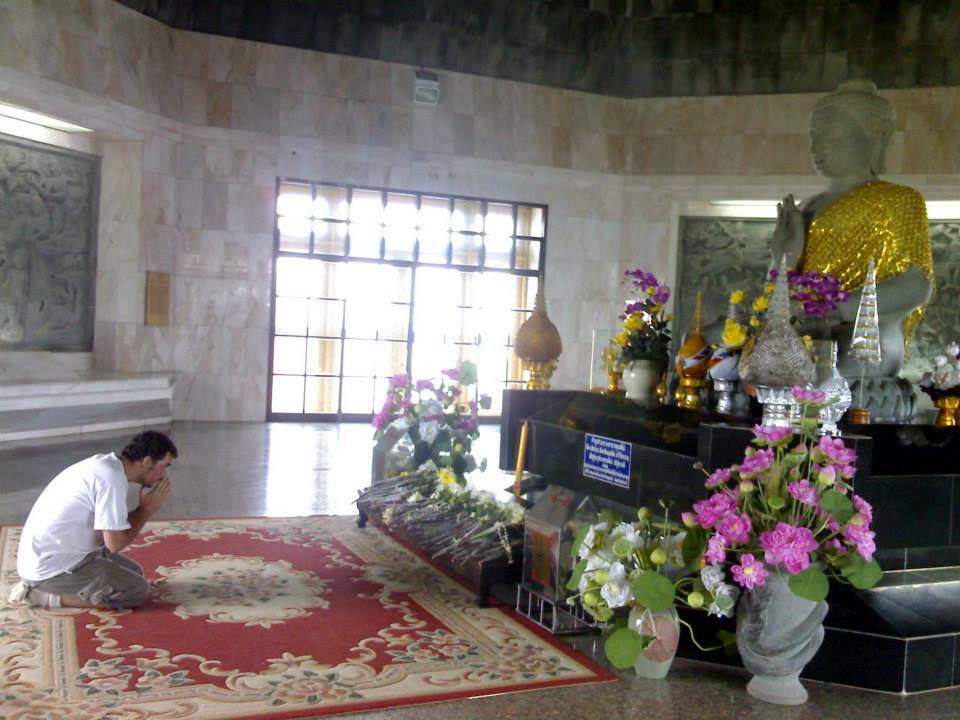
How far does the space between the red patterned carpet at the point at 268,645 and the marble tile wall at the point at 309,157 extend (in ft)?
19.8

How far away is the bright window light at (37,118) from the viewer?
899cm

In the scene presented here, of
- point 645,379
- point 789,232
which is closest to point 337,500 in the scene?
point 645,379

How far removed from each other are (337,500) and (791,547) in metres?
3.88

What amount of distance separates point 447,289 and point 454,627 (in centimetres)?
847

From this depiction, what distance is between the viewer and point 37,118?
30.9 ft

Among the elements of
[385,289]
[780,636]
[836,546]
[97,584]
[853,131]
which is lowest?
[97,584]

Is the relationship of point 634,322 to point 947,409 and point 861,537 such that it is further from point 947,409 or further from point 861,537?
point 861,537

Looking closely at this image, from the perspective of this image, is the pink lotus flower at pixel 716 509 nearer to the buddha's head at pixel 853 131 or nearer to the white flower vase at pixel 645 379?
the white flower vase at pixel 645 379

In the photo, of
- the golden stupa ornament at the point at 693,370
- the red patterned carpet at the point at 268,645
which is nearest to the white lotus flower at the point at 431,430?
the red patterned carpet at the point at 268,645

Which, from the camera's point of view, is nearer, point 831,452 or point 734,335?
point 831,452

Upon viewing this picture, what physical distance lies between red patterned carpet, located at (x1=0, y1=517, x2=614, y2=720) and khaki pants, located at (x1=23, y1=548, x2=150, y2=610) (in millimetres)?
68

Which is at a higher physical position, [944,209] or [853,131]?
[944,209]

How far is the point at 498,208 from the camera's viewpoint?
12.3 meters

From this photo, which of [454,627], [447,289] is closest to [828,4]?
[447,289]
